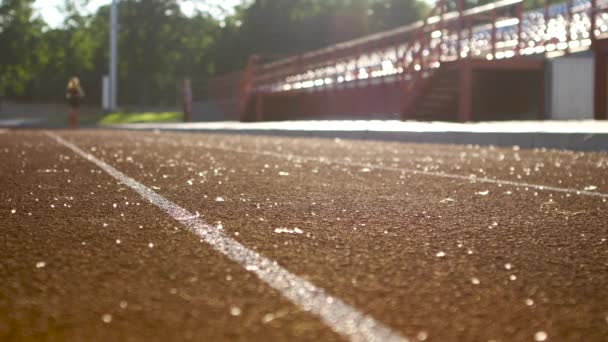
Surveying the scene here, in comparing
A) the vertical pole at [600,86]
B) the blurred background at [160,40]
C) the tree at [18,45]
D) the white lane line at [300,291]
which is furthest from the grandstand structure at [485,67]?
the tree at [18,45]

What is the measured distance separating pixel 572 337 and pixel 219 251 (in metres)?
1.55

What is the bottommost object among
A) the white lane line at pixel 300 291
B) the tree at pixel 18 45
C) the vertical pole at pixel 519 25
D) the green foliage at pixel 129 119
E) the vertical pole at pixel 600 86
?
the white lane line at pixel 300 291

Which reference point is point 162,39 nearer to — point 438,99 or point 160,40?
point 160,40

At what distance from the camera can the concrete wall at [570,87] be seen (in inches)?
824

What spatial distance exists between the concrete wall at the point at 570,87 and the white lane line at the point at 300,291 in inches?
705

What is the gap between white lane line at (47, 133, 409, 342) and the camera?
2.19 metres

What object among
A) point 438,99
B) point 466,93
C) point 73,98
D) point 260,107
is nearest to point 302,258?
point 466,93

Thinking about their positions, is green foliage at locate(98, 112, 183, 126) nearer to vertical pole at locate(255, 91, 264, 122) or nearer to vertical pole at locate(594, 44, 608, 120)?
vertical pole at locate(255, 91, 264, 122)

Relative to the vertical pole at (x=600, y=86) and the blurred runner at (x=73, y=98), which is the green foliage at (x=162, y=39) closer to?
the blurred runner at (x=73, y=98)

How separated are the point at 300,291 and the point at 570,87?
19.9m

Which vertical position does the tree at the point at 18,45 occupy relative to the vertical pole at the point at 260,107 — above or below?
above

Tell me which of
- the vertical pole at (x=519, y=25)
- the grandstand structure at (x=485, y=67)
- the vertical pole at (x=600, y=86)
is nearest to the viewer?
the vertical pole at (x=600, y=86)

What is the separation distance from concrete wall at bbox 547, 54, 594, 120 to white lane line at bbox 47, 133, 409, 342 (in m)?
17.9

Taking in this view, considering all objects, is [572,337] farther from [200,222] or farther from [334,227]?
[200,222]
